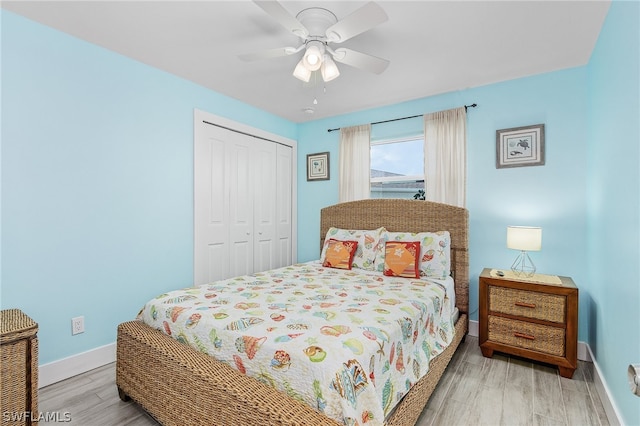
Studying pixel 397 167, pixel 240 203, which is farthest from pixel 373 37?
pixel 240 203

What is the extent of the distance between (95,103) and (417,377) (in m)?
3.11

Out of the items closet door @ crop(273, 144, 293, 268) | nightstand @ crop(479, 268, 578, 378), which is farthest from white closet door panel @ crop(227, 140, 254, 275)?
nightstand @ crop(479, 268, 578, 378)

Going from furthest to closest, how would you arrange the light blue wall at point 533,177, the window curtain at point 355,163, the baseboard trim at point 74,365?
1. the window curtain at point 355,163
2. the light blue wall at point 533,177
3. the baseboard trim at point 74,365

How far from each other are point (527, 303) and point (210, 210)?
124 inches

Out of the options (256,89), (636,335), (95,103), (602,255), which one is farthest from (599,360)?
(95,103)

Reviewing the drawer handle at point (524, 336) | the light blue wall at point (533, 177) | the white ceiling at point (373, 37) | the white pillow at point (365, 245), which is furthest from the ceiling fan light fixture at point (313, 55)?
the drawer handle at point (524, 336)

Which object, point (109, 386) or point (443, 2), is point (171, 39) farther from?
point (109, 386)

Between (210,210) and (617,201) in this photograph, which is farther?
(210,210)

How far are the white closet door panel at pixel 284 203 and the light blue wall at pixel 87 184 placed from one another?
1395mm

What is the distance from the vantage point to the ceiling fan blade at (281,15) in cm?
161

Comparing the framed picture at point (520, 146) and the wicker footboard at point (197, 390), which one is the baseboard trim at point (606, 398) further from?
the framed picture at point (520, 146)

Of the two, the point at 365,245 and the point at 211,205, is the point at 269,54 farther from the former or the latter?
the point at 365,245

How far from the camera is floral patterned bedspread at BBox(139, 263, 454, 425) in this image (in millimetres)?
1292

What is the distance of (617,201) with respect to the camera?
1817 mm
